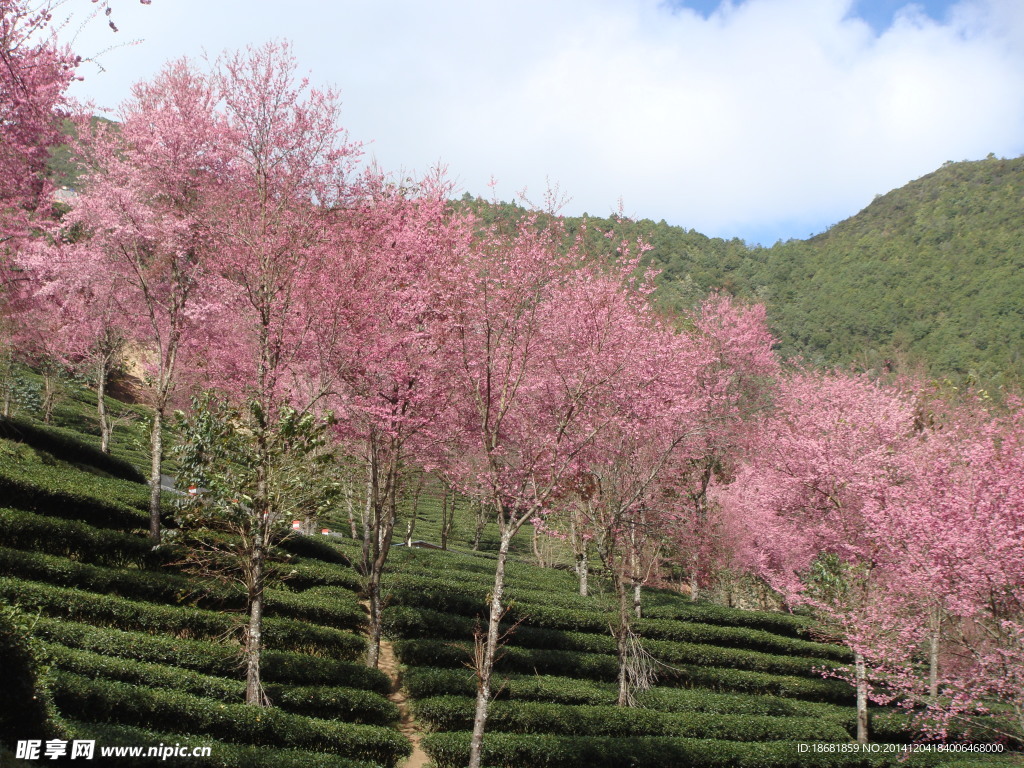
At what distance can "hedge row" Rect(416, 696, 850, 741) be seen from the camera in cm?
1480

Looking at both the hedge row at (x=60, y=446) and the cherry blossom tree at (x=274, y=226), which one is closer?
the cherry blossom tree at (x=274, y=226)

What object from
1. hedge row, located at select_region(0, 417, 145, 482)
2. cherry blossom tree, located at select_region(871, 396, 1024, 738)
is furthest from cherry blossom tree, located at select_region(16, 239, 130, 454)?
cherry blossom tree, located at select_region(871, 396, 1024, 738)

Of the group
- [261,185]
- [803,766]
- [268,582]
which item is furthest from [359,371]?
[803,766]

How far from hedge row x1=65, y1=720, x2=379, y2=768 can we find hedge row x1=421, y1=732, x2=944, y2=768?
8.51 ft

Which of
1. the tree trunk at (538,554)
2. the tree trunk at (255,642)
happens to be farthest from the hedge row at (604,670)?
the tree trunk at (538,554)

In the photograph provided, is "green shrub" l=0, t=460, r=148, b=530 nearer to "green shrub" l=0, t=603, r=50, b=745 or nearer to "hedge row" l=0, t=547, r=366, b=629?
"hedge row" l=0, t=547, r=366, b=629

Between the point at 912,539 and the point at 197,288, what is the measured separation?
768 inches

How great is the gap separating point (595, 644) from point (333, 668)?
28.7 feet

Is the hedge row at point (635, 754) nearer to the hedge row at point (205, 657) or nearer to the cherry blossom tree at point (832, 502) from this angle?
the cherry blossom tree at point (832, 502)

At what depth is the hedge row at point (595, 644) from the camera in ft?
59.5

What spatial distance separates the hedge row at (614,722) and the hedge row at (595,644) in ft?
6.26

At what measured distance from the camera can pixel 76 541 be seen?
48.6ft

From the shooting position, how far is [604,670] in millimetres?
19172

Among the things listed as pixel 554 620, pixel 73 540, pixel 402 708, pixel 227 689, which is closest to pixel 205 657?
pixel 227 689
